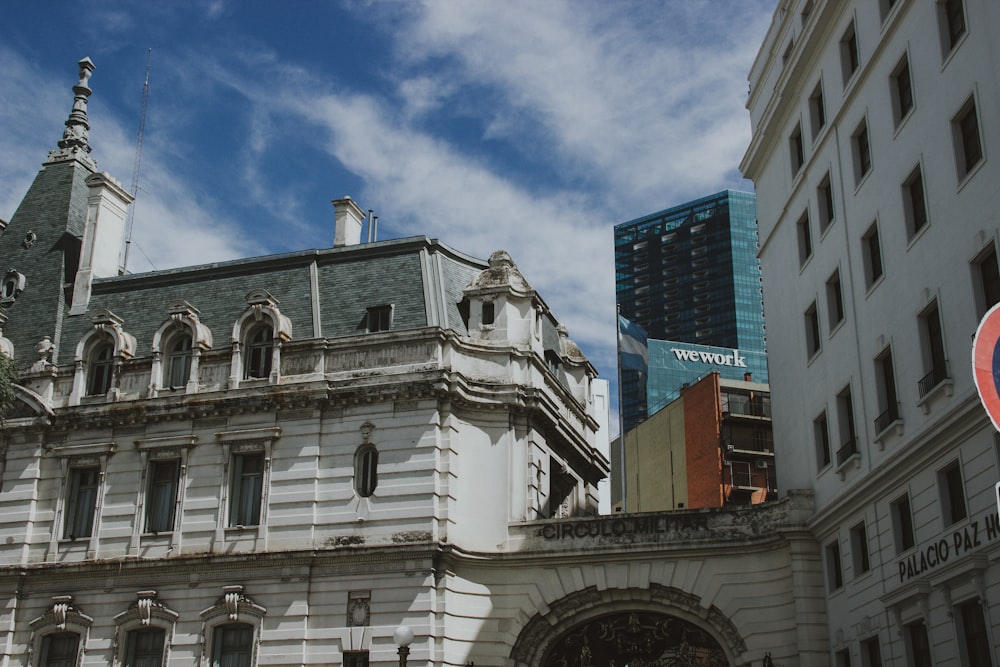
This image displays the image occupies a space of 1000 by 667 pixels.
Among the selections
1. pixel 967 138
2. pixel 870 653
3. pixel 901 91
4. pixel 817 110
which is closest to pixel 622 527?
pixel 870 653

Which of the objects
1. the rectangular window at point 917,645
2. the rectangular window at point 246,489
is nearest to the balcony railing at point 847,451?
the rectangular window at point 917,645

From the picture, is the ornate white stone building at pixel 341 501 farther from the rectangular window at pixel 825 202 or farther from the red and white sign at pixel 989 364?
the red and white sign at pixel 989 364

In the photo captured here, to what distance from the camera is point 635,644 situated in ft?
118

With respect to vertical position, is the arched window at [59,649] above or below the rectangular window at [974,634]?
above

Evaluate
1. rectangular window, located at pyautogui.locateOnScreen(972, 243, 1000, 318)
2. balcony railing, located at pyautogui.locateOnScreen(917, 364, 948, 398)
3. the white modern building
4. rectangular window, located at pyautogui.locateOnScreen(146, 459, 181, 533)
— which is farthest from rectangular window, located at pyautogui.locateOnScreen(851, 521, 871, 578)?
rectangular window, located at pyautogui.locateOnScreen(146, 459, 181, 533)

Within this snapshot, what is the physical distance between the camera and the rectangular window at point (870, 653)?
96.4ft

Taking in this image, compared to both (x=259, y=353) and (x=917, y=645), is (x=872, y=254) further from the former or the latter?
(x=259, y=353)

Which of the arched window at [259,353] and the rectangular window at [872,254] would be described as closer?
the rectangular window at [872,254]

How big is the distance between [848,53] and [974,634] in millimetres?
17307

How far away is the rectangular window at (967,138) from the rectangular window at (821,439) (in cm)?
1007

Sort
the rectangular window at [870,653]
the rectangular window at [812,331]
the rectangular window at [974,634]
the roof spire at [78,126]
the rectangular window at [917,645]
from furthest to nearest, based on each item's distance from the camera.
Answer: the roof spire at [78,126]
the rectangular window at [812,331]
the rectangular window at [870,653]
the rectangular window at [917,645]
the rectangular window at [974,634]

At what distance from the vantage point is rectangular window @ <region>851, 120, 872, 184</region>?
31547 mm

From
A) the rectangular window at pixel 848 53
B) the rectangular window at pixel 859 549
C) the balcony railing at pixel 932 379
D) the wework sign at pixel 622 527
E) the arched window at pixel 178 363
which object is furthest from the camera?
the arched window at pixel 178 363

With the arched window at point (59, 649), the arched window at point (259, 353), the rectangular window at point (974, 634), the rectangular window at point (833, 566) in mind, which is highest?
the arched window at point (259, 353)
